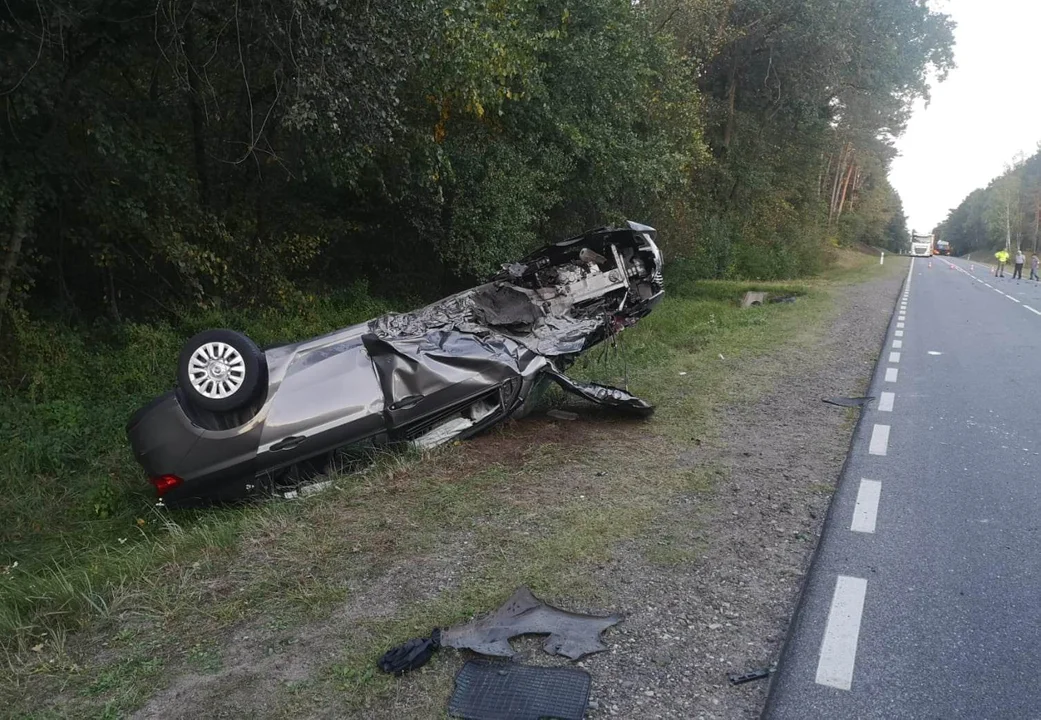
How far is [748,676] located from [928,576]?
1438 millimetres

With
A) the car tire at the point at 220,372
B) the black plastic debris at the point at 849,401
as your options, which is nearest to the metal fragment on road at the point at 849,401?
the black plastic debris at the point at 849,401

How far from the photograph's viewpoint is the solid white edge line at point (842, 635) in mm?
2863

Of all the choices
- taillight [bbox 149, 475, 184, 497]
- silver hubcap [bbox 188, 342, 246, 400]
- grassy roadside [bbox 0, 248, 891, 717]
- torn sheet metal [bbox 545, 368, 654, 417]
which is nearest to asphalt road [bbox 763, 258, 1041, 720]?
grassy roadside [bbox 0, 248, 891, 717]

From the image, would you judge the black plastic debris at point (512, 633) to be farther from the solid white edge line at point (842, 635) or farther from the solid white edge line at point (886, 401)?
the solid white edge line at point (886, 401)

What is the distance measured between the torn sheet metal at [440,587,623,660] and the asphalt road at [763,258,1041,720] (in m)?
0.76

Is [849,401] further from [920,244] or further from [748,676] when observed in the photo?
[920,244]

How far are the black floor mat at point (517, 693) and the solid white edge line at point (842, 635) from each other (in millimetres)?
973

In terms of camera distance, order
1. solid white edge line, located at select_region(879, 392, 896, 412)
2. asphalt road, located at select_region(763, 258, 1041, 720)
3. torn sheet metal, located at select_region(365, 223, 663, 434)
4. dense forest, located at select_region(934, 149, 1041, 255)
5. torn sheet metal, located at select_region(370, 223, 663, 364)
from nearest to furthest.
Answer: asphalt road, located at select_region(763, 258, 1041, 720) → torn sheet metal, located at select_region(365, 223, 663, 434) → torn sheet metal, located at select_region(370, 223, 663, 364) → solid white edge line, located at select_region(879, 392, 896, 412) → dense forest, located at select_region(934, 149, 1041, 255)

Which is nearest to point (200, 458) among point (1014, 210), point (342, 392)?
point (342, 392)

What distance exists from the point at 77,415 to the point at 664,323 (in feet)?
31.8

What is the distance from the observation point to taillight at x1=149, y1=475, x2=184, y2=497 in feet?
15.8

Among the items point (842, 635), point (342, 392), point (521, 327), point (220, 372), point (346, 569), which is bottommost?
point (346, 569)

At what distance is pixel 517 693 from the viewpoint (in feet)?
9.04

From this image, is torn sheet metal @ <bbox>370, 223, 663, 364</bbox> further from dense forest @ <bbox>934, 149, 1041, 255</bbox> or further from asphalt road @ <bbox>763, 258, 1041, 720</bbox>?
dense forest @ <bbox>934, 149, 1041, 255</bbox>
